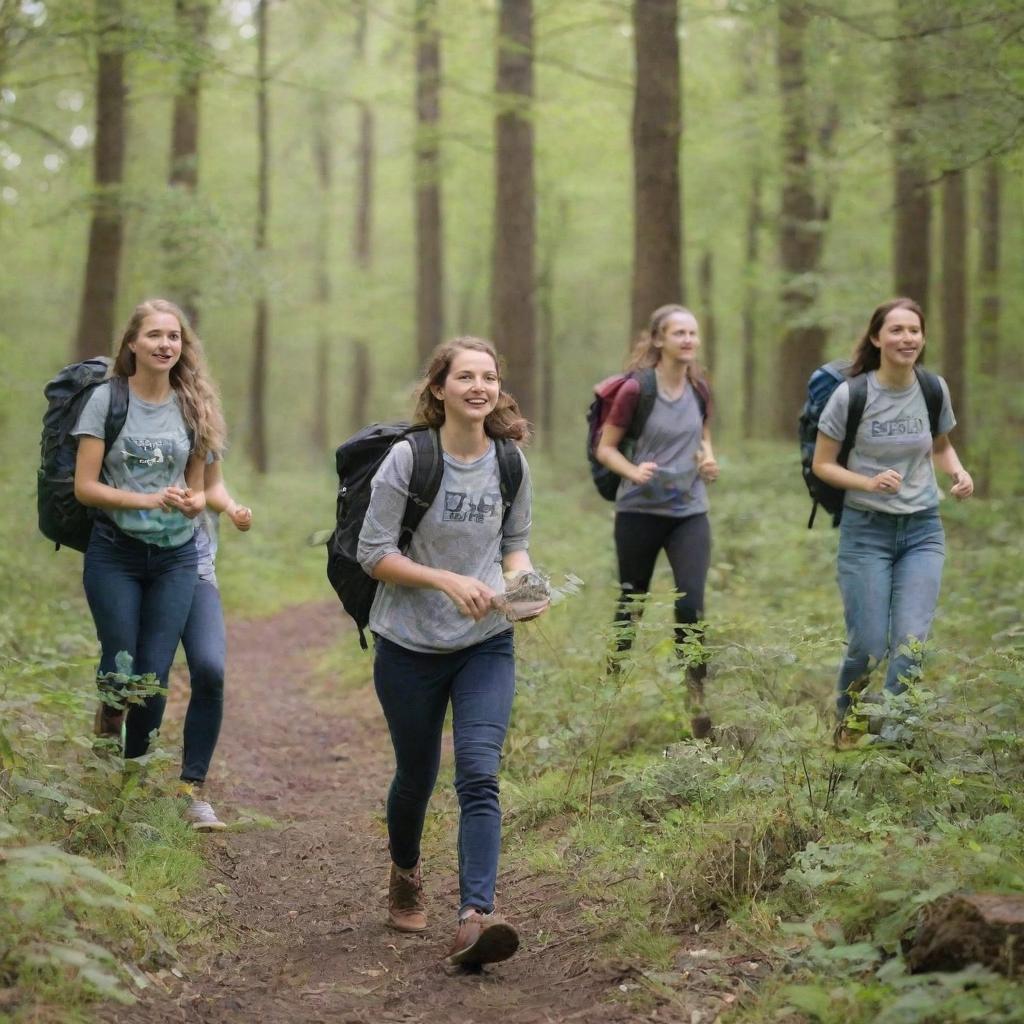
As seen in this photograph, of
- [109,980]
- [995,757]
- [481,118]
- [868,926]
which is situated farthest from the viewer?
[481,118]

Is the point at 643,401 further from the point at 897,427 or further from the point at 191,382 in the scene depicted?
the point at 191,382

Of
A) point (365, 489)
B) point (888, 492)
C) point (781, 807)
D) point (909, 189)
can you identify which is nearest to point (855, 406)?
point (888, 492)

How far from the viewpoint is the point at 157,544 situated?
5.81 meters

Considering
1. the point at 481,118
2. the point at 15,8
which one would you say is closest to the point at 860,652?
the point at 15,8

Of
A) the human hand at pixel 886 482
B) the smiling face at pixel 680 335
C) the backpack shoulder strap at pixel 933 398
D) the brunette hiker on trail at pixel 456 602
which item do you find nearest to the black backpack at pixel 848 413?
the backpack shoulder strap at pixel 933 398

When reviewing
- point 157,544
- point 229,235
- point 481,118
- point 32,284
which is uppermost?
point 481,118

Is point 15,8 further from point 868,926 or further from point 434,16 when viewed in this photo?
point 434,16

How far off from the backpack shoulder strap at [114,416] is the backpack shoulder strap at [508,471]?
6.47 ft

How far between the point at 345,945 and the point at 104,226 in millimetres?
10810

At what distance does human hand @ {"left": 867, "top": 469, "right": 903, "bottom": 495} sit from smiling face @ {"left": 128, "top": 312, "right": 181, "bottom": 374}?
3388mm

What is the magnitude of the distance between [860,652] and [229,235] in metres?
10.8

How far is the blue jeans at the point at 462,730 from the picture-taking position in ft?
14.7

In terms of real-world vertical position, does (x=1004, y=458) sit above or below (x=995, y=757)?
above

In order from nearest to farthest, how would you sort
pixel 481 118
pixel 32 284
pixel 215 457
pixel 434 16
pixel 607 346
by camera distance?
1. pixel 215 457
2. pixel 434 16
3. pixel 481 118
4. pixel 32 284
5. pixel 607 346
